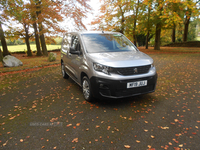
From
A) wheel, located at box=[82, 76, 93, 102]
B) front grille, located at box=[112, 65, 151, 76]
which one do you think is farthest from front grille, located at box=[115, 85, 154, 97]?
wheel, located at box=[82, 76, 93, 102]

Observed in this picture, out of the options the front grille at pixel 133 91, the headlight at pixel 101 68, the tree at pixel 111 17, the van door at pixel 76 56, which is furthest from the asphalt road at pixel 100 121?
the tree at pixel 111 17

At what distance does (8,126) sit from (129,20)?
70.2 ft

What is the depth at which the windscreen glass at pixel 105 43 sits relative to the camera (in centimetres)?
457

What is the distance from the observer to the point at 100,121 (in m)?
3.41

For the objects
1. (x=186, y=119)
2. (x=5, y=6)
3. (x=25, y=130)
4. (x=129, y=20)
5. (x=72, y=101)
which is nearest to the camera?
(x=25, y=130)

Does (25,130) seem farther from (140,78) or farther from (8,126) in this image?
(140,78)

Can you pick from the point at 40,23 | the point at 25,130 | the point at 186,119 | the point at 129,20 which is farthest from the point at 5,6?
the point at 129,20

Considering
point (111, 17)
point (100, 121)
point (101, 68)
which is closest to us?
point (100, 121)

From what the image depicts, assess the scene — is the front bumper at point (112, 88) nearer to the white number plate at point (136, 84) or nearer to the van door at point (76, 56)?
the white number plate at point (136, 84)

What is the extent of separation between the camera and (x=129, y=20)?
21.7 m

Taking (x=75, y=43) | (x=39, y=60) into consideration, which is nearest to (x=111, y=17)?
(x=39, y=60)

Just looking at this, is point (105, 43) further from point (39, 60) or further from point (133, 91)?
point (39, 60)

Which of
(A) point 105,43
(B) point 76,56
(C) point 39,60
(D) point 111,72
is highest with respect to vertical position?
(A) point 105,43

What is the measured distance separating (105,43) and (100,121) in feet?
8.32
